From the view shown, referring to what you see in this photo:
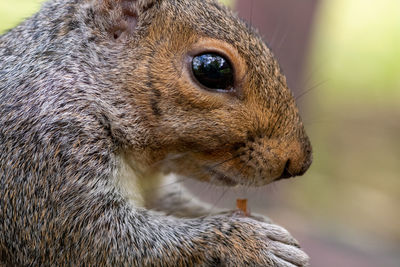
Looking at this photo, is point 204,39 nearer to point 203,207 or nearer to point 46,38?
point 46,38

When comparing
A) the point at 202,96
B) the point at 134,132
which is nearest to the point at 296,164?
the point at 202,96

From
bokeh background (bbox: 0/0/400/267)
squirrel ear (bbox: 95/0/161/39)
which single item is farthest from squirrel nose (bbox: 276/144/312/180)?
bokeh background (bbox: 0/0/400/267)

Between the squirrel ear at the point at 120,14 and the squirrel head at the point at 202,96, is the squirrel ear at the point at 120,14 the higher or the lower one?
the higher one

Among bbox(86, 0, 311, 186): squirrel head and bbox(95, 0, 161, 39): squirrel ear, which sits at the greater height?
bbox(95, 0, 161, 39): squirrel ear

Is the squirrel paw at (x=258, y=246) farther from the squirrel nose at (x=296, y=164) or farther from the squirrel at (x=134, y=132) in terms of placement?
the squirrel nose at (x=296, y=164)

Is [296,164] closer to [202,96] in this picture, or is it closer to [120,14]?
[202,96]

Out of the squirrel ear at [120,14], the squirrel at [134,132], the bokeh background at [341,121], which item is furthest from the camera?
the bokeh background at [341,121]

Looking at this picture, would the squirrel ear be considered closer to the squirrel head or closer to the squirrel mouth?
the squirrel head

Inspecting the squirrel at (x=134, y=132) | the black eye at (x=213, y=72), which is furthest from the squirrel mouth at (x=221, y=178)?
the black eye at (x=213, y=72)
